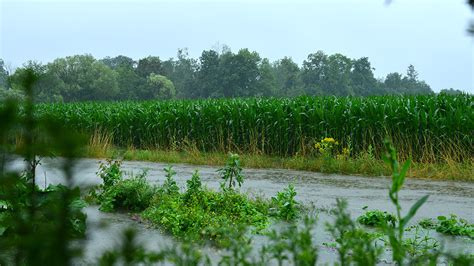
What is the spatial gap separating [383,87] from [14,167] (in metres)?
98.3

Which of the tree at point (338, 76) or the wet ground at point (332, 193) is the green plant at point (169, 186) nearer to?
the wet ground at point (332, 193)

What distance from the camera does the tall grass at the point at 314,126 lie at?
1490 cm

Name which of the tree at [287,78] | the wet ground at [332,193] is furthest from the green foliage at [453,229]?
the tree at [287,78]

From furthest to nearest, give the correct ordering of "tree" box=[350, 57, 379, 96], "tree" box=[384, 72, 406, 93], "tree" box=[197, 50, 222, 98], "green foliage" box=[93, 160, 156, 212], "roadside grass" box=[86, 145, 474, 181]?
"tree" box=[384, 72, 406, 93] → "tree" box=[350, 57, 379, 96] → "tree" box=[197, 50, 222, 98] → "roadside grass" box=[86, 145, 474, 181] → "green foliage" box=[93, 160, 156, 212]

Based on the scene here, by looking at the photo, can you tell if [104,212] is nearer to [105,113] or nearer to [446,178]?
[446,178]

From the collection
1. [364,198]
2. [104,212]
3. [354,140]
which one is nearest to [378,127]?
[354,140]

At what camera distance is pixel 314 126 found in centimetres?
1700

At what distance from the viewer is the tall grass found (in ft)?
48.9

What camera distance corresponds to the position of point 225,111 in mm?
19328

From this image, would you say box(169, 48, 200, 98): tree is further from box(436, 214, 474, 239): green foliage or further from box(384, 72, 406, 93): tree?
box(436, 214, 474, 239): green foliage

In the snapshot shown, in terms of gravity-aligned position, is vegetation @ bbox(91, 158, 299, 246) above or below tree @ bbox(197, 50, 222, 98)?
below

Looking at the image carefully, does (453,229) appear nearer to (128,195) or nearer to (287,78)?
(128,195)

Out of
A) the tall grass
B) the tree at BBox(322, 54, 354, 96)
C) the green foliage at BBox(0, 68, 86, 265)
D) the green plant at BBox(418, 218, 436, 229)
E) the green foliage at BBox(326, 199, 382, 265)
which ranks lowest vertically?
the green plant at BBox(418, 218, 436, 229)

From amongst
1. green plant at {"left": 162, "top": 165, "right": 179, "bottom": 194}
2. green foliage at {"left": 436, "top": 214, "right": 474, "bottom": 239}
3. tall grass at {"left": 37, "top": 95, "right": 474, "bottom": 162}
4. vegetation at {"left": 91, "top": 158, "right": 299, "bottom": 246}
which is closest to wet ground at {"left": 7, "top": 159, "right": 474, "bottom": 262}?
green foliage at {"left": 436, "top": 214, "right": 474, "bottom": 239}
